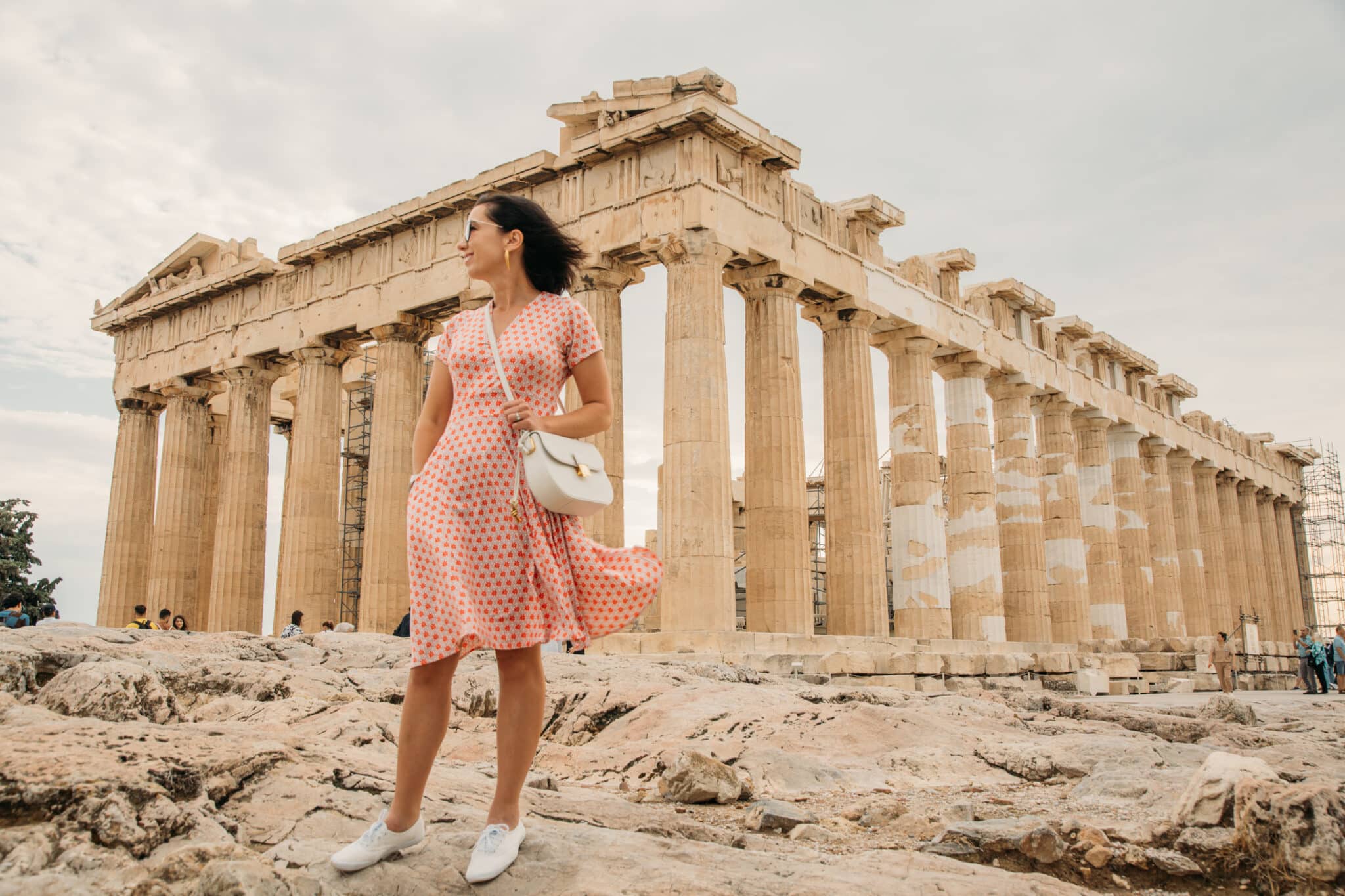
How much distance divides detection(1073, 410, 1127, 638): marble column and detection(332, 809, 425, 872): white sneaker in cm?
2866

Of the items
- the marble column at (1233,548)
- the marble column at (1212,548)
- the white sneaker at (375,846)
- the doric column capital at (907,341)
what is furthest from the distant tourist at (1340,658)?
the white sneaker at (375,846)

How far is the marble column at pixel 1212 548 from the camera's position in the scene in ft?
122

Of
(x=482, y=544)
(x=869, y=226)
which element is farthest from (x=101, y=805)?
(x=869, y=226)

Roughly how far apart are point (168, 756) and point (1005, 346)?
83.8 ft

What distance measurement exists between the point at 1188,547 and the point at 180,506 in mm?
31171

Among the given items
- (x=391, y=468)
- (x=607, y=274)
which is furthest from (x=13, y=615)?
(x=607, y=274)

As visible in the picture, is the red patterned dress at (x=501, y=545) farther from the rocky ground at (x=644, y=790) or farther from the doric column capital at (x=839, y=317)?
the doric column capital at (x=839, y=317)

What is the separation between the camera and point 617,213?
63.6ft

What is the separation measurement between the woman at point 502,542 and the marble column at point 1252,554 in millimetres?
41578

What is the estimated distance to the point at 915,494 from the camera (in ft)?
76.1

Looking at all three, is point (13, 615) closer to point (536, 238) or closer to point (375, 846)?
point (536, 238)

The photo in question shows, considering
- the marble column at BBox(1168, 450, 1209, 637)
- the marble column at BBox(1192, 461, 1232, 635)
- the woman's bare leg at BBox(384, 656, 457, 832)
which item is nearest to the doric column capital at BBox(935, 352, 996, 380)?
the marble column at BBox(1168, 450, 1209, 637)

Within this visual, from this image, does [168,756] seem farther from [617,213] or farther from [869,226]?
[869,226]

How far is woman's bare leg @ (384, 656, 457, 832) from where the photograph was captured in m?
3.48
